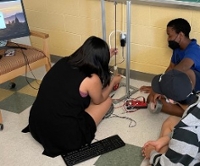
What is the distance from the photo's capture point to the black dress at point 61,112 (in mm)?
1898

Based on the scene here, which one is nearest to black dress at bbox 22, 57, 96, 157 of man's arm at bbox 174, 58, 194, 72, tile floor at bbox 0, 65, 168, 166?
tile floor at bbox 0, 65, 168, 166

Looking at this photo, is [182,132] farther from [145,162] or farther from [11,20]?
[11,20]

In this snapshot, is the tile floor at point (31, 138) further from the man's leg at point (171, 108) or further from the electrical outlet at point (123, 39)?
the electrical outlet at point (123, 39)

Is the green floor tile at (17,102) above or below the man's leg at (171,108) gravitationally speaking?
below

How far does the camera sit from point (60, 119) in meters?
1.94

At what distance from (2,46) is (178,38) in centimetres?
151

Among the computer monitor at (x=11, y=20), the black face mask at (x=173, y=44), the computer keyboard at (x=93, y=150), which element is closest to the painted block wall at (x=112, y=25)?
the black face mask at (x=173, y=44)

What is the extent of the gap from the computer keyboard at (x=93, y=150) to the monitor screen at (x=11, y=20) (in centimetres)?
118

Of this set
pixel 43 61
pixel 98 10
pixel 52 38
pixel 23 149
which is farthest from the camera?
pixel 52 38

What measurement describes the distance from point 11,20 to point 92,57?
102cm

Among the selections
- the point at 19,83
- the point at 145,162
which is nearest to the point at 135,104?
the point at 145,162

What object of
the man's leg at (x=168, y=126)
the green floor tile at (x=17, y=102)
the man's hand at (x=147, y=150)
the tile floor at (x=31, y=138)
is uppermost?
the man's leg at (x=168, y=126)

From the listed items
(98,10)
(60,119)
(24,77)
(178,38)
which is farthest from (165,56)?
(24,77)

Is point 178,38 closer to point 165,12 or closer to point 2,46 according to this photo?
point 165,12
